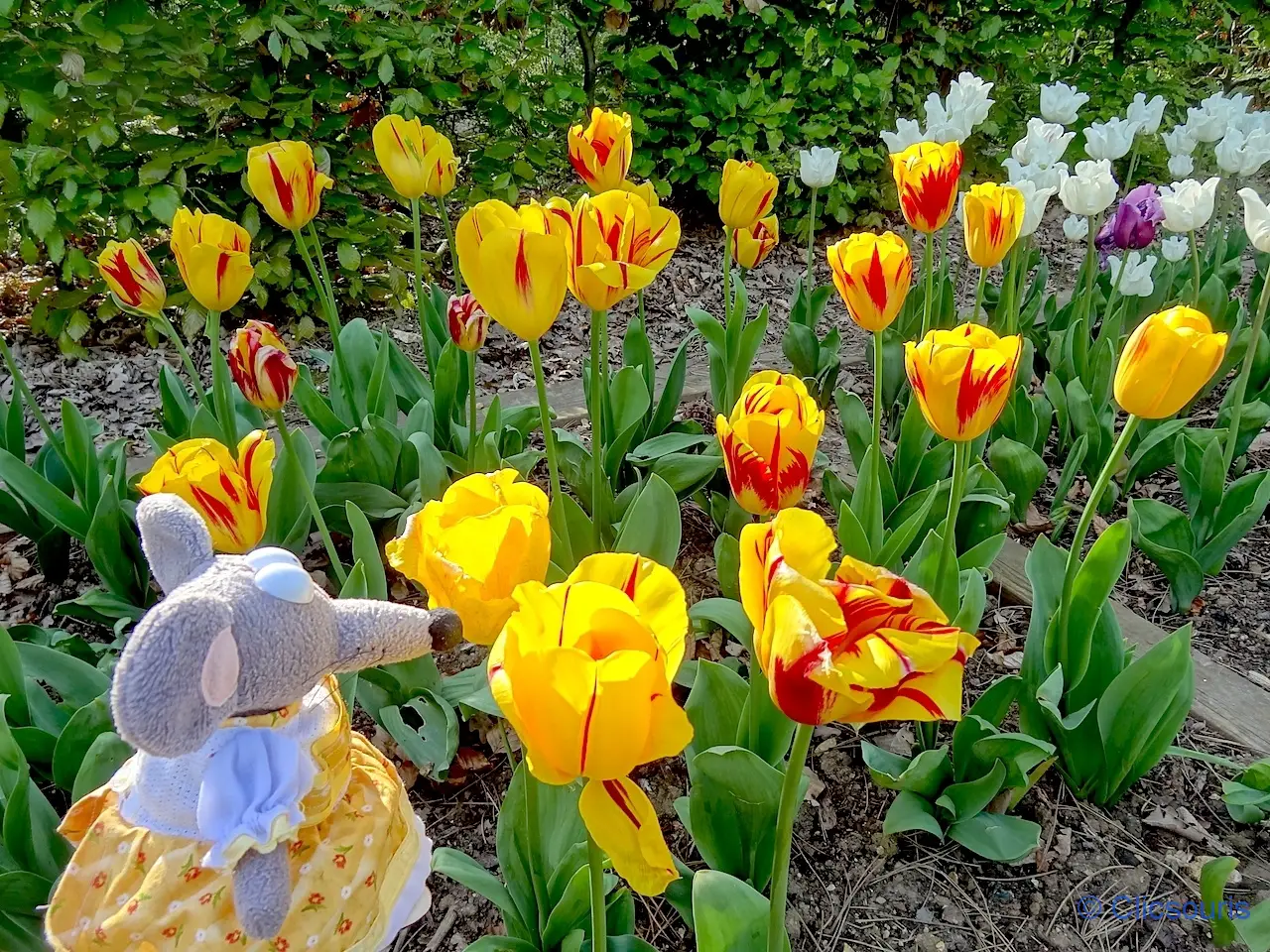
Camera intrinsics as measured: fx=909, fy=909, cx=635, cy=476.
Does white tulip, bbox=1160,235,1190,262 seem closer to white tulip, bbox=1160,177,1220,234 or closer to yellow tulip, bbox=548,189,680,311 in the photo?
white tulip, bbox=1160,177,1220,234

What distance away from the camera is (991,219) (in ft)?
5.67

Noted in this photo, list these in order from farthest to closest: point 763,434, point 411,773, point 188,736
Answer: point 411,773
point 763,434
point 188,736

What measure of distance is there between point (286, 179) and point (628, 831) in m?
1.55

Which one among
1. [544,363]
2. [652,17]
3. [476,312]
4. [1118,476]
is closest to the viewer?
[476,312]

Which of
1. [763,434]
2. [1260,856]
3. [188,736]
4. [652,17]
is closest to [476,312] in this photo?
[763,434]

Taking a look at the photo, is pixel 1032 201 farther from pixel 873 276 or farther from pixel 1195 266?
pixel 873 276

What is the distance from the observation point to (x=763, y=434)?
47.3 inches

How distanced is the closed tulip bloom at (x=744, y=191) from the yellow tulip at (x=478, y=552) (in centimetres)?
128

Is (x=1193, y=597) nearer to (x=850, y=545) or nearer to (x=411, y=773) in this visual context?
(x=850, y=545)

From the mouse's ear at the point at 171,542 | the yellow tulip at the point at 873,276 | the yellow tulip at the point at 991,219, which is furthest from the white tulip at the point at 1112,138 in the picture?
the mouse's ear at the point at 171,542

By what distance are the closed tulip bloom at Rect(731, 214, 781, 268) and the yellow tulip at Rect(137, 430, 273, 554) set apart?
1381 mm

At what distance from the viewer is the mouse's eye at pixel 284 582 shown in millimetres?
683

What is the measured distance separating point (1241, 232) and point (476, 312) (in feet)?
10.5

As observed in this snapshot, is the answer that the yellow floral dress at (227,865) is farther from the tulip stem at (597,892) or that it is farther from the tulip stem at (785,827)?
the tulip stem at (785,827)
